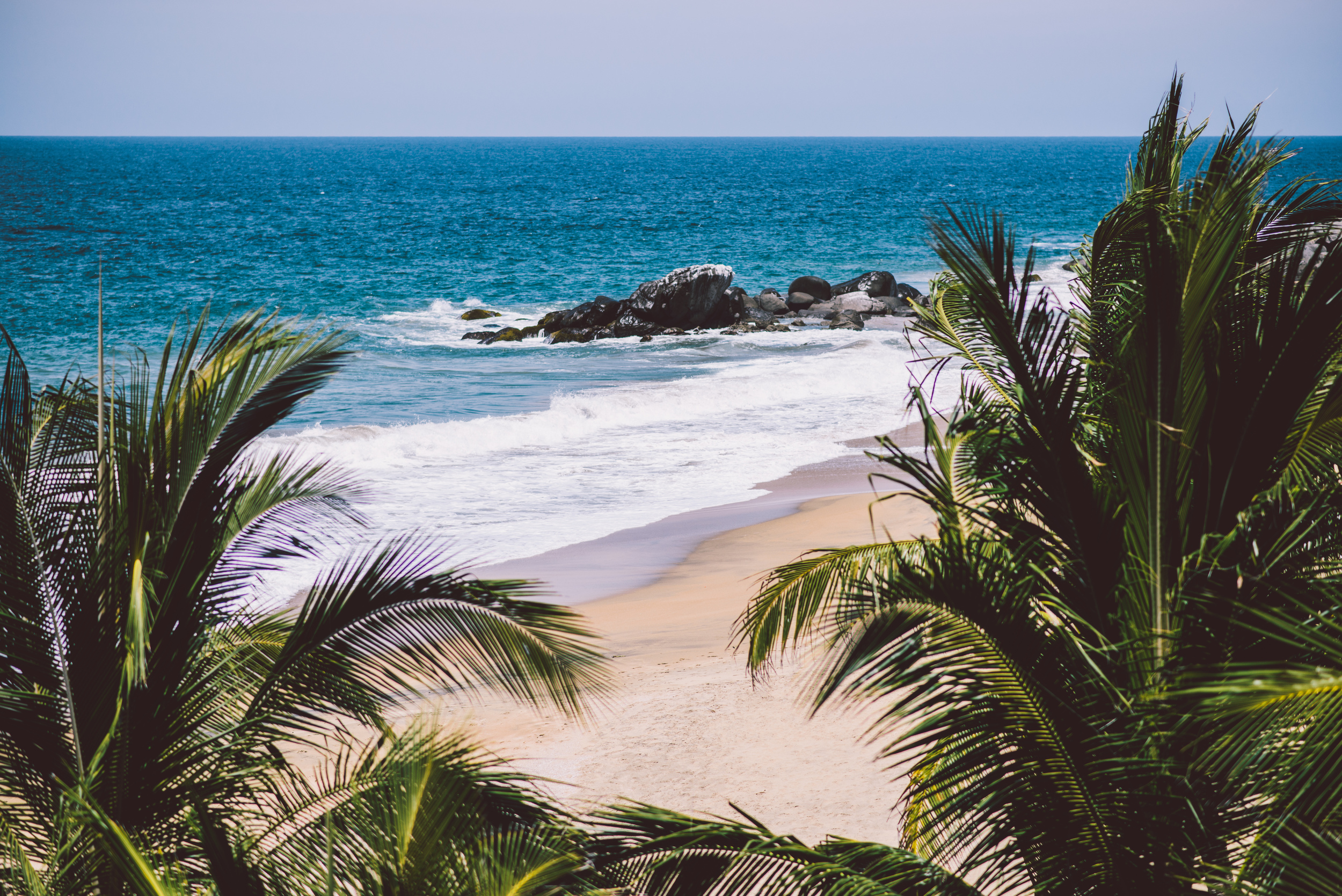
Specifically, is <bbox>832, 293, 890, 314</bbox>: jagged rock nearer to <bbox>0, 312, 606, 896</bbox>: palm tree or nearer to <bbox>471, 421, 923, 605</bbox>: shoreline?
<bbox>471, 421, 923, 605</bbox>: shoreline

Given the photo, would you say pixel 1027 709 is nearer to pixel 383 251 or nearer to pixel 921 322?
pixel 921 322

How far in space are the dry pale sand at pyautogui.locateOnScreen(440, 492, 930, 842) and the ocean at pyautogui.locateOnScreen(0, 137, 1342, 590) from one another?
9.75 feet

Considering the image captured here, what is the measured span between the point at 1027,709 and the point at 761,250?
45083mm

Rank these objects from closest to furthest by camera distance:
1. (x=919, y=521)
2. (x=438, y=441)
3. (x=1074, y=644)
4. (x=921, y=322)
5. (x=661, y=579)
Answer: (x=1074, y=644) < (x=921, y=322) < (x=661, y=579) < (x=919, y=521) < (x=438, y=441)

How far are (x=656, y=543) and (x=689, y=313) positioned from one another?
1931cm

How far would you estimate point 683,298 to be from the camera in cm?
3134

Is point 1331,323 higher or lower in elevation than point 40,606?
higher

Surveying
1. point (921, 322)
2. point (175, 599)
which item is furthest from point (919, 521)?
point (175, 599)

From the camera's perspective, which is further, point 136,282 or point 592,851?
point 136,282

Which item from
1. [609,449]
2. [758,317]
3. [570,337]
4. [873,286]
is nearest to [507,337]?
[570,337]

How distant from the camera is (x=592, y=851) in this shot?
3.85m

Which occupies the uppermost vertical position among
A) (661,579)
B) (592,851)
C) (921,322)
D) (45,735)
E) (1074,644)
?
(921,322)

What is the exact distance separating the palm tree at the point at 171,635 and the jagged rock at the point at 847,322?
2808 centimetres

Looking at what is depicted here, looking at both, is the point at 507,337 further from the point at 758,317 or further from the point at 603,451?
the point at 603,451
